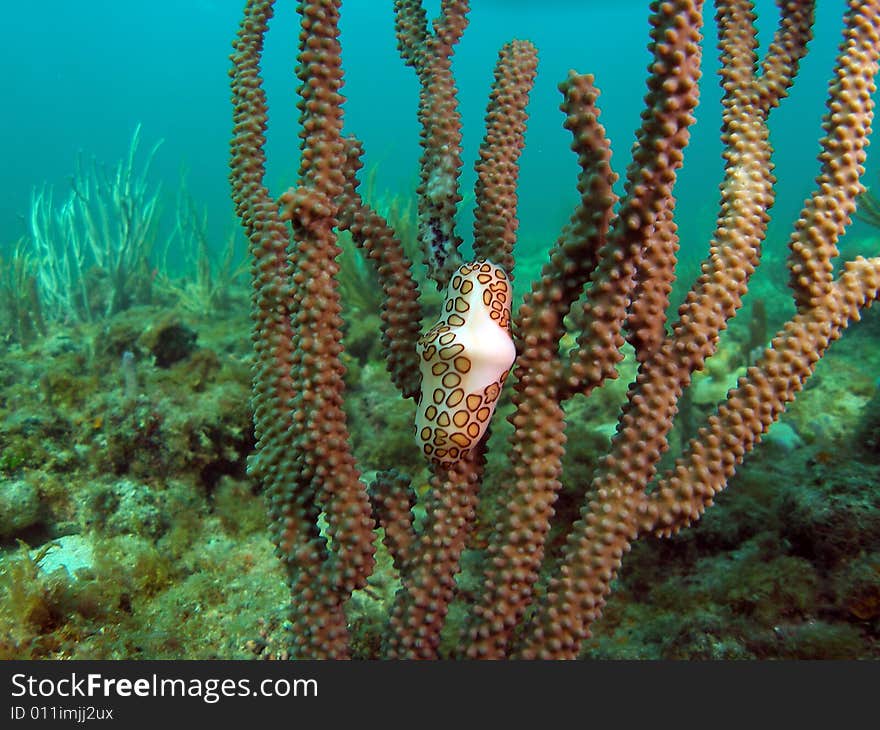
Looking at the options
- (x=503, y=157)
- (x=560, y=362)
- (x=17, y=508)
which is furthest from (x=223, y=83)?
(x=560, y=362)

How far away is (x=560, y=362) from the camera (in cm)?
226

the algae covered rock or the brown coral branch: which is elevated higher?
the brown coral branch

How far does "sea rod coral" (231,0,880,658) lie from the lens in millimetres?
2123

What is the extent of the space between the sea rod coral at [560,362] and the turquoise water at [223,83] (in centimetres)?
6242

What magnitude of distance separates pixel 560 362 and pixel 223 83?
5419 inches

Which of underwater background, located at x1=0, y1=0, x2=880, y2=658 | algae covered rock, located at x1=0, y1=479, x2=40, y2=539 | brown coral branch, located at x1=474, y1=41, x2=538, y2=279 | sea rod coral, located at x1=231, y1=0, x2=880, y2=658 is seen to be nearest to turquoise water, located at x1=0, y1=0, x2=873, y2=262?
underwater background, located at x1=0, y1=0, x2=880, y2=658

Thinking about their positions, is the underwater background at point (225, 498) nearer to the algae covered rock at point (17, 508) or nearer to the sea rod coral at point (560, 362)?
the algae covered rock at point (17, 508)

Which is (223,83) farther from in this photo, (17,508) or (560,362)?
(560,362)

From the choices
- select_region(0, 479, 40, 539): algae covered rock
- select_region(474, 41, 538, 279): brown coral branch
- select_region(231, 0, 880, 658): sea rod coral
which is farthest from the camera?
select_region(0, 479, 40, 539): algae covered rock

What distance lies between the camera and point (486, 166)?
269 centimetres

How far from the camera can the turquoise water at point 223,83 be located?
3073 inches

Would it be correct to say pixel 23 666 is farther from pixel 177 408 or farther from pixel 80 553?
pixel 177 408

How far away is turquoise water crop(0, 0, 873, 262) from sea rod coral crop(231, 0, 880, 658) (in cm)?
6242

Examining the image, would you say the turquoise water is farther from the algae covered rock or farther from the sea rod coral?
the sea rod coral
